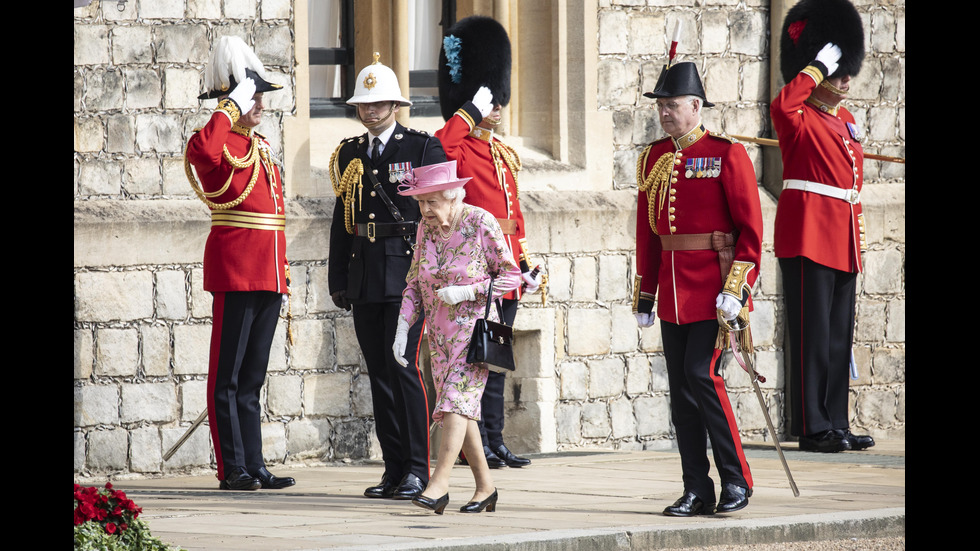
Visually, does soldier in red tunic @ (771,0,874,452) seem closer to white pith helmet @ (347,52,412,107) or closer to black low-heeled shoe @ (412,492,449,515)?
white pith helmet @ (347,52,412,107)

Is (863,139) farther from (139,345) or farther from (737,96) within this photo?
(139,345)

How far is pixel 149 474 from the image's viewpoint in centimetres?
720

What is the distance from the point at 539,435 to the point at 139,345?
7.39 ft

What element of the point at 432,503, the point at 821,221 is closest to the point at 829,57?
the point at 821,221

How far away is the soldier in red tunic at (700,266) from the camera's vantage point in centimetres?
562

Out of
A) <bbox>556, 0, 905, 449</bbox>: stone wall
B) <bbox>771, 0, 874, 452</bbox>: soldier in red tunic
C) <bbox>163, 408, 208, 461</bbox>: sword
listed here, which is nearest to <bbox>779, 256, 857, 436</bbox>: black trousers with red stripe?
<bbox>771, 0, 874, 452</bbox>: soldier in red tunic

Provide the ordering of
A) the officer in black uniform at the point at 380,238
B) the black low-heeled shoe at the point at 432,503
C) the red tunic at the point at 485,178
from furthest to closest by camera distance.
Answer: the red tunic at the point at 485,178 < the officer in black uniform at the point at 380,238 < the black low-heeled shoe at the point at 432,503

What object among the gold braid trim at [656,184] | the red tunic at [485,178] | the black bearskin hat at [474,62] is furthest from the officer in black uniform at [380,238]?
the black bearskin hat at [474,62]

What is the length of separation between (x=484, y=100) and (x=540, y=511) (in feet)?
7.78

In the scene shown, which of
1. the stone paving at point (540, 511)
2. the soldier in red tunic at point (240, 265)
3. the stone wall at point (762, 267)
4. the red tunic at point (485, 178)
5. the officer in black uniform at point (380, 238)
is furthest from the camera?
the stone wall at point (762, 267)

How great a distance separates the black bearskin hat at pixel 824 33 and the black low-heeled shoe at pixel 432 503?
372 cm

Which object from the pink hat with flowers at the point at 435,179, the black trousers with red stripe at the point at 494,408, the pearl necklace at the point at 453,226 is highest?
the pink hat with flowers at the point at 435,179

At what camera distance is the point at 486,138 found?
754 cm

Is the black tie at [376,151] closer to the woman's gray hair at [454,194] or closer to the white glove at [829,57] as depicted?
the woman's gray hair at [454,194]
